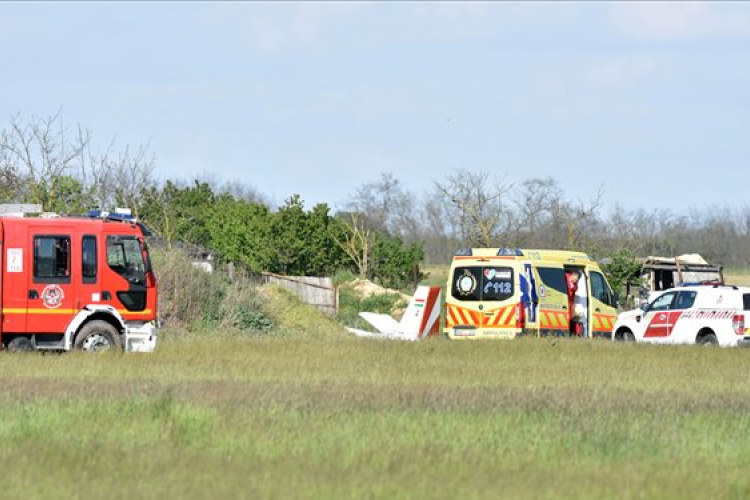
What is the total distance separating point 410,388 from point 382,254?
160 ft

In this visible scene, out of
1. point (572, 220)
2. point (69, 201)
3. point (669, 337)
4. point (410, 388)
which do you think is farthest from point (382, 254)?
point (410, 388)

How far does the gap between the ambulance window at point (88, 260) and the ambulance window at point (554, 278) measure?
10763mm

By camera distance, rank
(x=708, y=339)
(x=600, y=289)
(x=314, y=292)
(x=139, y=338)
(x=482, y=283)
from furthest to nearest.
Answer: (x=314, y=292) → (x=600, y=289) → (x=482, y=283) → (x=708, y=339) → (x=139, y=338)

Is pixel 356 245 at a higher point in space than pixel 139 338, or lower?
higher

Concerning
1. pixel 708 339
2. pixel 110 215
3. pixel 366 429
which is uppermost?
pixel 110 215

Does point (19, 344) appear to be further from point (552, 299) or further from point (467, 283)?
point (552, 299)

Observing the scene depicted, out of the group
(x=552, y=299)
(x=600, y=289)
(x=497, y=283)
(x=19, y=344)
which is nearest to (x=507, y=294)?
(x=497, y=283)

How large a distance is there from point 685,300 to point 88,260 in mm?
13175

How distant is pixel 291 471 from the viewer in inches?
460

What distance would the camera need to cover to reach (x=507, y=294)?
3125 centimetres

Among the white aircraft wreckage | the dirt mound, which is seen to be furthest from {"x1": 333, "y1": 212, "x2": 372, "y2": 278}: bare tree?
the white aircraft wreckage

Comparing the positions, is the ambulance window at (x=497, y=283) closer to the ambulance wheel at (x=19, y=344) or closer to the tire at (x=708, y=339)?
the tire at (x=708, y=339)

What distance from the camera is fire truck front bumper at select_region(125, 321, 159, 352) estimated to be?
25.5 metres

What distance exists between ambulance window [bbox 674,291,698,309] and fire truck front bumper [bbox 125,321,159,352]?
11.9m
